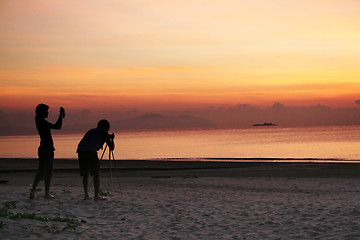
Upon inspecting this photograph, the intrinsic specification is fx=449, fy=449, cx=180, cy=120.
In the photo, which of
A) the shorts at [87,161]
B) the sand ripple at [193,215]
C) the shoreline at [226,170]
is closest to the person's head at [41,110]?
the shorts at [87,161]

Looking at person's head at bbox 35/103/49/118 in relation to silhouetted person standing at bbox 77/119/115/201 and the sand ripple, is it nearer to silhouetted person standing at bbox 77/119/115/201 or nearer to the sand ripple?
silhouetted person standing at bbox 77/119/115/201

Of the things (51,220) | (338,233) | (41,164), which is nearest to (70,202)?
(41,164)

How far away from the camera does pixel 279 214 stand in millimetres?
11055

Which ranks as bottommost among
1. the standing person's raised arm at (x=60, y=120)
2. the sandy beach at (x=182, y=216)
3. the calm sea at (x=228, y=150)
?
the sandy beach at (x=182, y=216)

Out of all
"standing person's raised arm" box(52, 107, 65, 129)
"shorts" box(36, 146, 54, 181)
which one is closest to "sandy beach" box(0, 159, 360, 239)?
"shorts" box(36, 146, 54, 181)

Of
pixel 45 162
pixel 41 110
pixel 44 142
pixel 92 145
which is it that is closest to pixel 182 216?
pixel 92 145

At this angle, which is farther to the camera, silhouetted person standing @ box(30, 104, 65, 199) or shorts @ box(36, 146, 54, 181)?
shorts @ box(36, 146, 54, 181)

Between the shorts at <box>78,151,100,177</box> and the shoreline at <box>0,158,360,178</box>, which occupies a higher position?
the shorts at <box>78,151,100,177</box>

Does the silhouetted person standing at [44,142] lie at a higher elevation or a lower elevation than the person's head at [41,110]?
lower

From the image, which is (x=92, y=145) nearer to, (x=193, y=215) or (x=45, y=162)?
(x=45, y=162)

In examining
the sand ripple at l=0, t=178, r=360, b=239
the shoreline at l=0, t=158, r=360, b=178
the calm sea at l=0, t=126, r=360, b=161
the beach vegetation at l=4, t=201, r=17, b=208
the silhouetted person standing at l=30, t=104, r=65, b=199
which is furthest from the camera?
the calm sea at l=0, t=126, r=360, b=161

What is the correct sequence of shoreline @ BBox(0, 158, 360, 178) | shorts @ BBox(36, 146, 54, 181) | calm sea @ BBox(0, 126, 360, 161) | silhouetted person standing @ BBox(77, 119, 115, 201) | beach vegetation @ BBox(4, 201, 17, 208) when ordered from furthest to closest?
calm sea @ BBox(0, 126, 360, 161) < shoreline @ BBox(0, 158, 360, 178) < silhouetted person standing @ BBox(77, 119, 115, 201) < shorts @ BBox(36, 146, 54, 181) < beach vegetation @ BBox(4, 201, 17, 208)

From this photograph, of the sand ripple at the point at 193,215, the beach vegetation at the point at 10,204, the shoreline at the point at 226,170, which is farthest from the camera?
the shoreline at the point at 226,170

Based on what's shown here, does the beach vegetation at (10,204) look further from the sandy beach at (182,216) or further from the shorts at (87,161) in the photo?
the shorts at (87,161)
